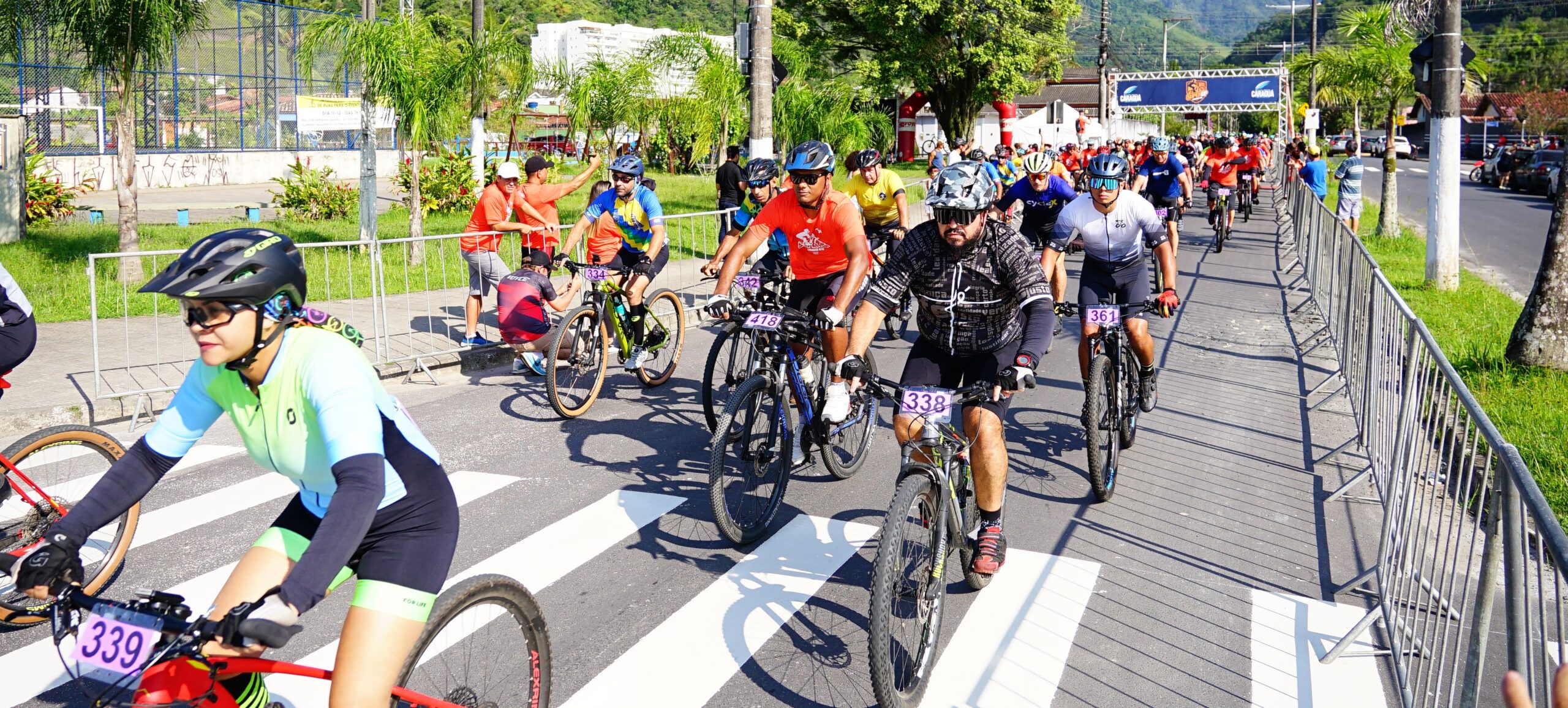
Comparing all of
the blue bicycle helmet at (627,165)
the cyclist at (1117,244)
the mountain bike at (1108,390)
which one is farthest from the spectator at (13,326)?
the cyclist at (1117,244)

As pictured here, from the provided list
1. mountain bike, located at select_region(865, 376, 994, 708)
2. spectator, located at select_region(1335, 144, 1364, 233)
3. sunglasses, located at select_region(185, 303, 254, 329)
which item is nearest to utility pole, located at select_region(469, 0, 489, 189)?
spectator, located at select_region(1335, 144, 1364, 233)

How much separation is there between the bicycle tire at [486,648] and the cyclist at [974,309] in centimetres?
220

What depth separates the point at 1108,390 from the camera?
7527 mm

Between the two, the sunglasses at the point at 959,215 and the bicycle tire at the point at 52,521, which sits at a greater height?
the sunglasses at the point at 959,215

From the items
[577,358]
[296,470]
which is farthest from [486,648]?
[577,358]

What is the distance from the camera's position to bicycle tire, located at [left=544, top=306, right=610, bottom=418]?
354 inches

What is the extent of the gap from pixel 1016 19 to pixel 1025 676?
1910 inches

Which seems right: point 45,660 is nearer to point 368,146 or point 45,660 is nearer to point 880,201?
point 880,201

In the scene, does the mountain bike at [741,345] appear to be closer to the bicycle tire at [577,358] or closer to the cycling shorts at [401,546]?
the bicycle tire at [577,358]

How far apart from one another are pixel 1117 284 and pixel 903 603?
4.69 m

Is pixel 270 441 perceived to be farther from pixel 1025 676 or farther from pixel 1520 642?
pixel 1520 642

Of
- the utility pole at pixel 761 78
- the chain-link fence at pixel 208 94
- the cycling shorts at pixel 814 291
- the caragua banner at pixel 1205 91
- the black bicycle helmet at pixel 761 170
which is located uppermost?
the caragua banner at pixel 1205 91

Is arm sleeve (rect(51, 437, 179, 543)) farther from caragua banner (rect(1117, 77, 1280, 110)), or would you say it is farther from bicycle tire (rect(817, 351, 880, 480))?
caragua banner (rect(1117, 77, 1280, 110))

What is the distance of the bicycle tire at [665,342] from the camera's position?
10086 mm
